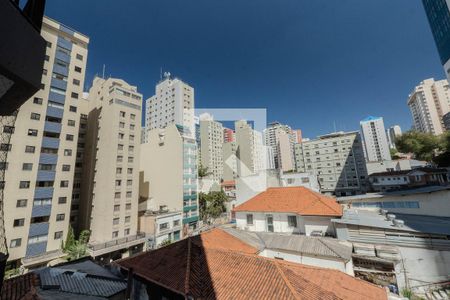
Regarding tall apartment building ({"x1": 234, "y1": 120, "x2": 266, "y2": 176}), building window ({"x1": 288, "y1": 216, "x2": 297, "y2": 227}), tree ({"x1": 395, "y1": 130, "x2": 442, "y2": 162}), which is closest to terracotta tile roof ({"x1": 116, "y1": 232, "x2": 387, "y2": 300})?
building window ({"x1": 288, "y1": 216, "x2": 297, "y2": 227})

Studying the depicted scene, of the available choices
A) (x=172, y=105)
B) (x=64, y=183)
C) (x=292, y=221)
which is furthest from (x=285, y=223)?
(x=172, y=105)

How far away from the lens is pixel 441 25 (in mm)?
28922

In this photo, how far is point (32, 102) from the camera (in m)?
24.6

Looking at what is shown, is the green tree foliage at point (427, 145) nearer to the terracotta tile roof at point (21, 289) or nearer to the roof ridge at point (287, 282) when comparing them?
the roof ridge at point (287, 282)

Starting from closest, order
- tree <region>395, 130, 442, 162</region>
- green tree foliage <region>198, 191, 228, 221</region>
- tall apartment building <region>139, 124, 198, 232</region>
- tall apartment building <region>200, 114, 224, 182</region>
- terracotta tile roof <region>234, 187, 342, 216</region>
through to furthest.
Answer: terracotta tile roof <region>234, 187, 342, 216</region>
tall apartment building <region>139, 124, 198, 232</region>
green tree foliage <region>198, 191, 228, 221</region>
tree <region>395, 130, 442, 162</region>
tall apartment building <region>200, 114, 224, 182</region>

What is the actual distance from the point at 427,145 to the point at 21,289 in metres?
70.8

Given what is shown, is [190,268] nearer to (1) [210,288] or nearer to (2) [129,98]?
(1) [210,288]

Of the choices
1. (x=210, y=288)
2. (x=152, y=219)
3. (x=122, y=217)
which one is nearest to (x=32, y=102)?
(x=122, y=217)

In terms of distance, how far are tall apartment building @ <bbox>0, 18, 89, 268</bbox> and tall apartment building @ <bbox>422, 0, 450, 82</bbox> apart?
169 ft

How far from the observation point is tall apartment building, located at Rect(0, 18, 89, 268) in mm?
21750

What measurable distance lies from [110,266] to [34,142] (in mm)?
21397

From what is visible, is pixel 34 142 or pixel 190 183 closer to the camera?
pixel 34 142

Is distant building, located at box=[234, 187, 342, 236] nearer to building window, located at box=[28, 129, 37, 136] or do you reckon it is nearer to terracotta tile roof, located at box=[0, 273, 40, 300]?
terracotta tile roof, located at box=[0, 273, 40, 300]

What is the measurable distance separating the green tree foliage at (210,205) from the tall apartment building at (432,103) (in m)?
91.7
